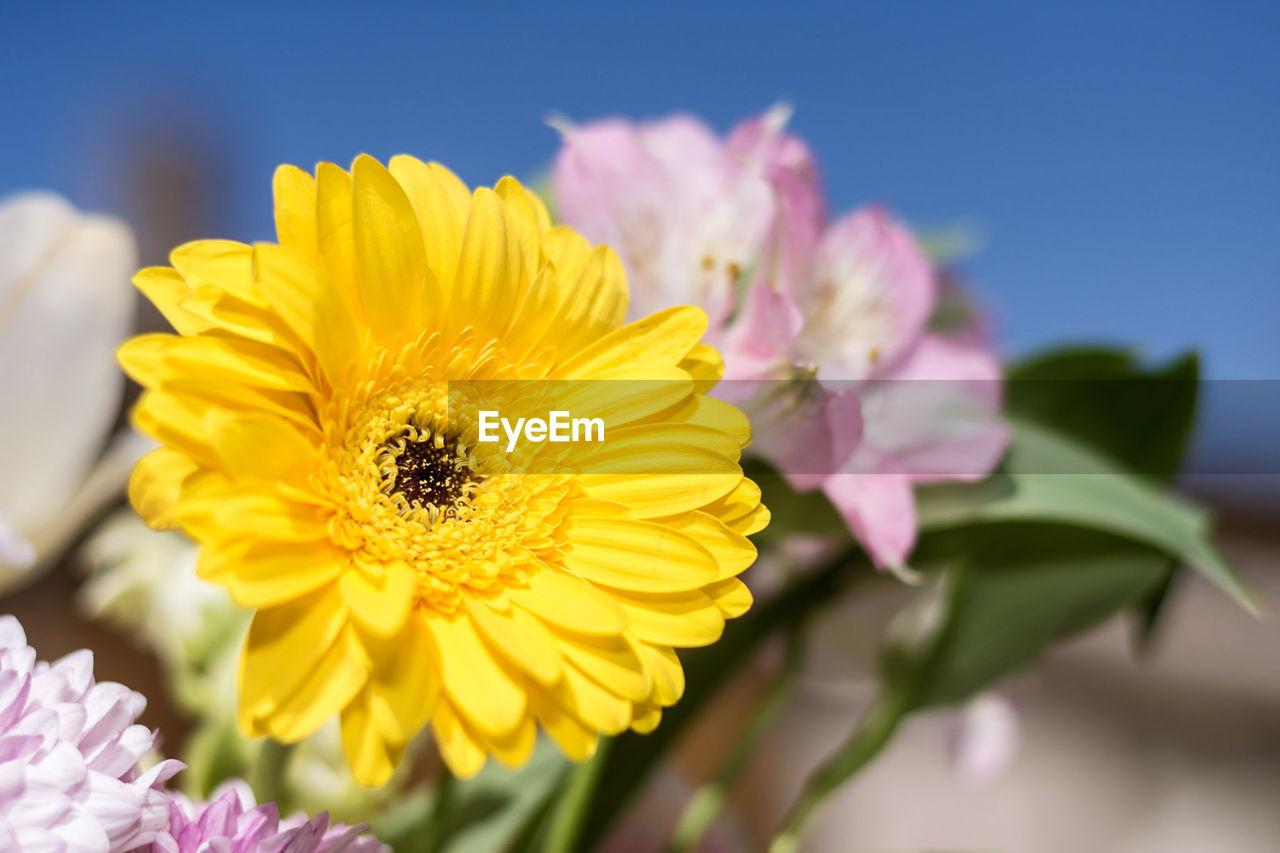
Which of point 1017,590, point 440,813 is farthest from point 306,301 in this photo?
point 1017,590

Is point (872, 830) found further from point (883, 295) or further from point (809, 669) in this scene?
point (883, 295)

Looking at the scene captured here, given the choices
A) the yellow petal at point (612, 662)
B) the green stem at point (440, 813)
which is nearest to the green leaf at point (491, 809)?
the green stem at point (440, 813)

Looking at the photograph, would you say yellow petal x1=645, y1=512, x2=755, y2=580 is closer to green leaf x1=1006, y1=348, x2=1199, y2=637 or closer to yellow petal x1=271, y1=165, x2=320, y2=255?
yellow petal x1=271, y1=165, x2=320, y2=255

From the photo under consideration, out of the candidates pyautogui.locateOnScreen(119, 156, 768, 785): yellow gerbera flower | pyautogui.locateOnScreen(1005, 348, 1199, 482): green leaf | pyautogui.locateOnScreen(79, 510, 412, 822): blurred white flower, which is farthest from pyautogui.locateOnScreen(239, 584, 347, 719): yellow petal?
pyautogui.locateOnScreen(1005, 348, 1199, 482): green leaf

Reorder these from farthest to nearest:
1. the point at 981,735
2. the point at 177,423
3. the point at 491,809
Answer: the point at 981,735, the point at 491,809, the point at 177,423

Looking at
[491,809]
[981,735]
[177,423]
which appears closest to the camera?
[177,423]

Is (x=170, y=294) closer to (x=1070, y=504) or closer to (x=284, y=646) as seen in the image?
(x=284, y=646)

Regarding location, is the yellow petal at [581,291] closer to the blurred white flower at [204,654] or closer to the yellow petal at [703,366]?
the yellow petal at [703,366]

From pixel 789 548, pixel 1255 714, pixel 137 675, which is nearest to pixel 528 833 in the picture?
pixel 789 548
